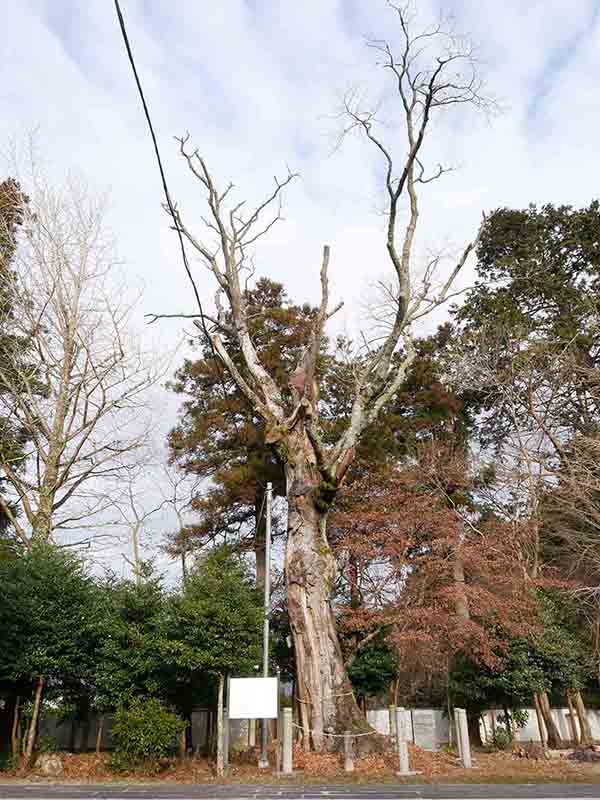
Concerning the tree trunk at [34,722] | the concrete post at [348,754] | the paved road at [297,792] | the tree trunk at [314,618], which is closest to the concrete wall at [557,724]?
the tree trunk at [314,618]

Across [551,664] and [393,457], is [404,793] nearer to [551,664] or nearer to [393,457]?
[551,664]

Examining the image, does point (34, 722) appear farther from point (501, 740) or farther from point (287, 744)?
point (501, 740)

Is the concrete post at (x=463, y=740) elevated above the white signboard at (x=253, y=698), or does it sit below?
below

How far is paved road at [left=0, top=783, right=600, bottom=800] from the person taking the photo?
7438mm

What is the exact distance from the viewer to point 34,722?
10391mm

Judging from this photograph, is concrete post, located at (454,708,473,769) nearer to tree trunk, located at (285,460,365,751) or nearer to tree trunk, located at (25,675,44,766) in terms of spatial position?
tree trunk, located at (285,460,365,751)

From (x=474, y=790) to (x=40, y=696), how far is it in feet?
23.2

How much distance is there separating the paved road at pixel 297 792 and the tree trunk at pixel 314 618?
2116mm

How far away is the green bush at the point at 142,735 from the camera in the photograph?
998 centimetres

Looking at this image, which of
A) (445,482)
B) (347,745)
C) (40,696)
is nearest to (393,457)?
(445,482)

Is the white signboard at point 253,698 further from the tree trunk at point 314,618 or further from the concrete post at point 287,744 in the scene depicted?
the tree trunk at point 314,618

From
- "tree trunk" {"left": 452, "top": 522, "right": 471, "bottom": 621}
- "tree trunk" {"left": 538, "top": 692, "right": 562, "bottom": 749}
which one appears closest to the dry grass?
"tree trunk" {"left": 452, "top": 522, "right": 471, "bottom": 621}

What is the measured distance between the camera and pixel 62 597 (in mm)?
10992

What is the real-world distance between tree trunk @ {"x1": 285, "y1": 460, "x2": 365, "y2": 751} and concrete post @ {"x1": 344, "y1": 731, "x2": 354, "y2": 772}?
659 mm
